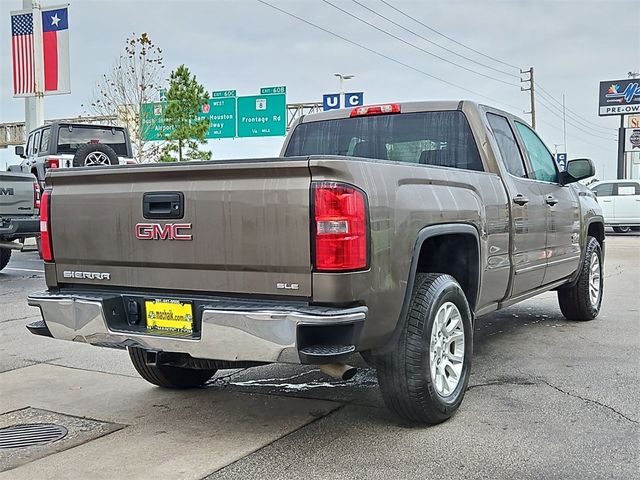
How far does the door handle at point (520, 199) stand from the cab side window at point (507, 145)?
0.21 m

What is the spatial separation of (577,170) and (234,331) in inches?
164

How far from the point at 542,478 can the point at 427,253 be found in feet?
5.06

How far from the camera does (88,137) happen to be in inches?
637

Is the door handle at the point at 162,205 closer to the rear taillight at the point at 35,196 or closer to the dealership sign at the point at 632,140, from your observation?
the rear taillight at the point at 35,196

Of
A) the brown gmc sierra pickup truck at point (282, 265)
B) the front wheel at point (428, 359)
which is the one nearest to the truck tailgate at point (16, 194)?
the brown gmc sierra pickup truck at point (282, 265)

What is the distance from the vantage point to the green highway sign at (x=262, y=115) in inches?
1157

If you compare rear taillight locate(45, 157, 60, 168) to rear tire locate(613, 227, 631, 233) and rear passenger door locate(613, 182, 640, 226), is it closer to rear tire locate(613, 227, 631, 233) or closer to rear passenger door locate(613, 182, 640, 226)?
rear passenger door locate(613, 182, 640, 226)

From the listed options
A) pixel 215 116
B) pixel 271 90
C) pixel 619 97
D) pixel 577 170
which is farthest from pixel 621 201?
pixel 619 97

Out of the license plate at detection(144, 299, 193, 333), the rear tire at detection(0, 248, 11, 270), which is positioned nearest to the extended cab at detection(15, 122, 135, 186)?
the rear tire at detection(0, 248, 11, 270)

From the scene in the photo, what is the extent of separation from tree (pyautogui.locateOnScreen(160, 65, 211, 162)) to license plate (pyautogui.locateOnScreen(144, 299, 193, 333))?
22840 mm

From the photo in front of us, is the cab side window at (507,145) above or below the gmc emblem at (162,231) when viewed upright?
above

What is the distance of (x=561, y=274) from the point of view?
6484mm

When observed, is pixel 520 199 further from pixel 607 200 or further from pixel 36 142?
pixel 607 200

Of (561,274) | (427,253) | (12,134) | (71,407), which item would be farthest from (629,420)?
(12,134)
